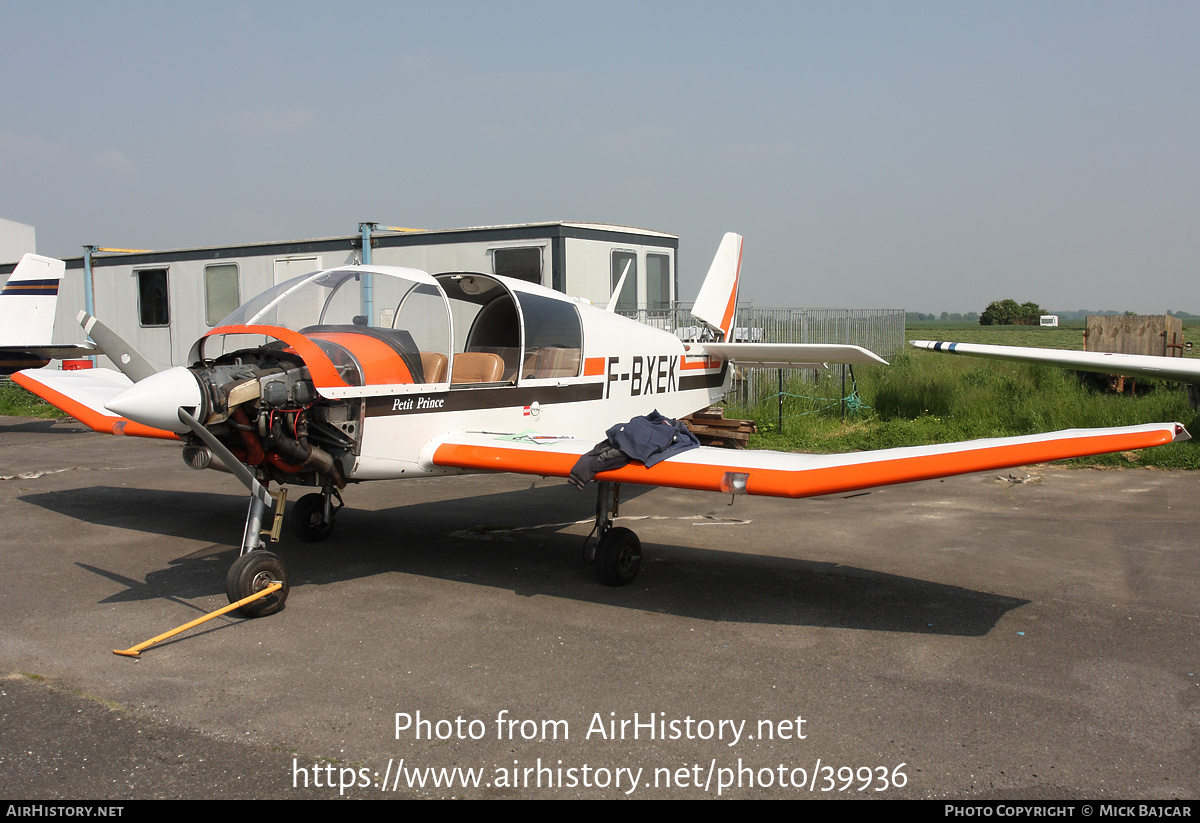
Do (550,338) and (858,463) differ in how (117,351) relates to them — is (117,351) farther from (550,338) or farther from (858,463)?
(858,463)

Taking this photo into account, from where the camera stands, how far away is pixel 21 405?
61.7 ft

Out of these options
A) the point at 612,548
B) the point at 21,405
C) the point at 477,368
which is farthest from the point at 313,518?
the point at 21,405

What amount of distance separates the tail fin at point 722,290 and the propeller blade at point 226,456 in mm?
5512

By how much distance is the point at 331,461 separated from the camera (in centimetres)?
555

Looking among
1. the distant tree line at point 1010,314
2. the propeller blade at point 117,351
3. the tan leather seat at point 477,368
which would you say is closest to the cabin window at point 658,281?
the tan leather seat at point 477,368

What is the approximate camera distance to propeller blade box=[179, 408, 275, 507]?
187 inches

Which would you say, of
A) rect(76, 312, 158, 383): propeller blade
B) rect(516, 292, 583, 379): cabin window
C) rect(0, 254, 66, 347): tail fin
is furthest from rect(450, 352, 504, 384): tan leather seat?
rect(0, 254, 66, 347): tail fin

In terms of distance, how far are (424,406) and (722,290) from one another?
15.9ft

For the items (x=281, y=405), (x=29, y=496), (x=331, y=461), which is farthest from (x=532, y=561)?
(x=29, y=496)

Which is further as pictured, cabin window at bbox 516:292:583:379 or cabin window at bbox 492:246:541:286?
cabin window at bbox 492:246:541:286

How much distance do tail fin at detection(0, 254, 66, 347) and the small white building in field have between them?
200cm

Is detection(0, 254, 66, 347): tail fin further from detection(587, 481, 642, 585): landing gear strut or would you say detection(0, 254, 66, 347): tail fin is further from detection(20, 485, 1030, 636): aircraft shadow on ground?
detection(587, 481, 642, 585): landing gear strut

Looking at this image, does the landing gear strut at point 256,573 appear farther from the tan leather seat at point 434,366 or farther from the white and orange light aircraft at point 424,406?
the tan leather seat at point 434,366

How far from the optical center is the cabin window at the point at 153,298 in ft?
56.2
